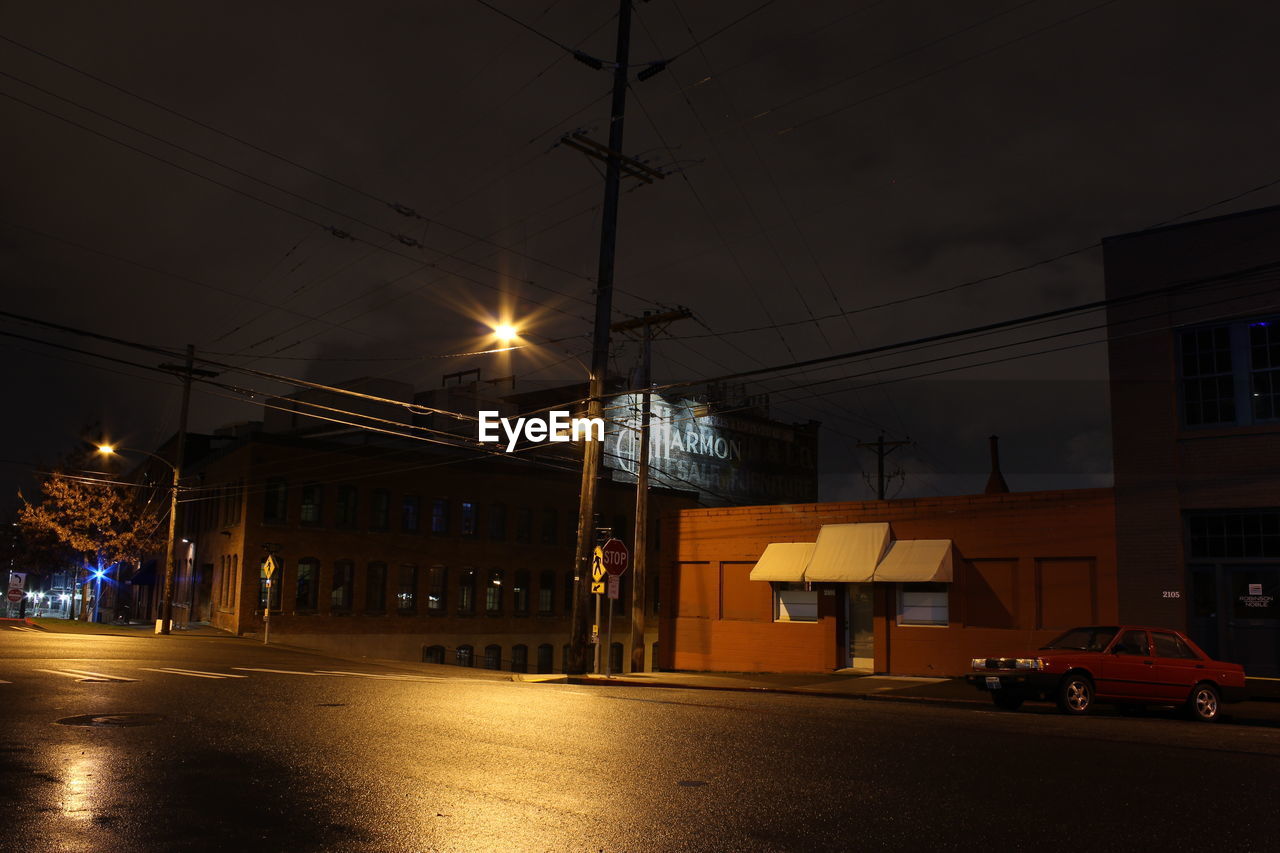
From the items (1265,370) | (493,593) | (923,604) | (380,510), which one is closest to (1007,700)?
(923,604)

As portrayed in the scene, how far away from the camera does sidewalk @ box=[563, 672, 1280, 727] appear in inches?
686

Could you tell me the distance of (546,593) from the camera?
174 ft

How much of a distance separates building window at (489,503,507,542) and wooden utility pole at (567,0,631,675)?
82.3ft

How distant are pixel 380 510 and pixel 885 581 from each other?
27.6 meters

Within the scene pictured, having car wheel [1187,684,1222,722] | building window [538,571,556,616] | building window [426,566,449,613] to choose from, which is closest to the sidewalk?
car wheel [1187,684,1222,722]

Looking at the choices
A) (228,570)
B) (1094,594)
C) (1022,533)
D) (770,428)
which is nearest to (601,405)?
(1022,533)

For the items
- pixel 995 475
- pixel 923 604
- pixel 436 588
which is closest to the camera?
pixel 923 604

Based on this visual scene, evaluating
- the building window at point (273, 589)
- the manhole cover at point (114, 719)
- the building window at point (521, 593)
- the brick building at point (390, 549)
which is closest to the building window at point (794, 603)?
the manhole cover at point (114, 719)

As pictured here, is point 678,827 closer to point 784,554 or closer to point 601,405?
point 601,405

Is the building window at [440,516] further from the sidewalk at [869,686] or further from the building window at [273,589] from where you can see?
the sidewalk at [869,686]

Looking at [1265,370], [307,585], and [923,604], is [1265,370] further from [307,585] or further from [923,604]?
[307,585]

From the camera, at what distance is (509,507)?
5119 cm

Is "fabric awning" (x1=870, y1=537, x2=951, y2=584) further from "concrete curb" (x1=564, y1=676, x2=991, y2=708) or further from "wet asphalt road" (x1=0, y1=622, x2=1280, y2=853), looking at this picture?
"wet asphalt road" (x1=0, y1=622, x2=1280, y2=853)

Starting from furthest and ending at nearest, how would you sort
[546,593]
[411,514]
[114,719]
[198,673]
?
1. [546,593]
2. [411,514]
3. [198,673]
4. [114,719]
